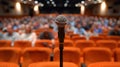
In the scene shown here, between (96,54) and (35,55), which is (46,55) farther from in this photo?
(96,54)

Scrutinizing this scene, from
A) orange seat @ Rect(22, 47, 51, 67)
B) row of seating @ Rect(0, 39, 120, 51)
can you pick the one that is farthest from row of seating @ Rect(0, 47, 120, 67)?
row of seating @ Rect(0, 39, 120, 51)

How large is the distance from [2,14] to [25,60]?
2445 centimetres

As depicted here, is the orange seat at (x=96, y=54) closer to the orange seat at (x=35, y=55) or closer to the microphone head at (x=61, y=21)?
the orange seat at (x=35, y=55)

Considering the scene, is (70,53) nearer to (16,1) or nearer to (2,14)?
(2,14)

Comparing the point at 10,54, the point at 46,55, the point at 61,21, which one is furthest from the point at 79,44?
the point at 61,21

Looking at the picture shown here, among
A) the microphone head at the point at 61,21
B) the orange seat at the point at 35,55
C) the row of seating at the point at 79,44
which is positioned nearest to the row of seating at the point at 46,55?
the orange seat at the point at 35,55

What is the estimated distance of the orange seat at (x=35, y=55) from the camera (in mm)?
5145

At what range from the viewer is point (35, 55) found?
17.0 ft

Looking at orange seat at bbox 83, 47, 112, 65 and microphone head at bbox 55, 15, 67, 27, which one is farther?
orange seat at bbox 83, 47, 112, 65

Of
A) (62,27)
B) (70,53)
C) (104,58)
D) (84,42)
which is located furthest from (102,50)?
(62,27)

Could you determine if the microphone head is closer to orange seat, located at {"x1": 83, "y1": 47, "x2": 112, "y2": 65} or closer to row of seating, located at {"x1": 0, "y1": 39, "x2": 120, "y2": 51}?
orange seat, located at {"x1": 83, "y1": 47, "x2": 112, "y2": 65}

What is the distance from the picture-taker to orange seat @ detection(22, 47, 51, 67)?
16.9ft

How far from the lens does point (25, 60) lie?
5.14 metres

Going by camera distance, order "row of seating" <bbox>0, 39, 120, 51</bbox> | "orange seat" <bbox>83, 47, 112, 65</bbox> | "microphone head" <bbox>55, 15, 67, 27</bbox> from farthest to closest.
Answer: "row of seating" <bbox>0, 39, 120, 51</bbox> → "orange seat" <bbox>83, 47, 112, 65</bbox> → "microphone head" <bbox>55, 15, 67, 27</bbox>
